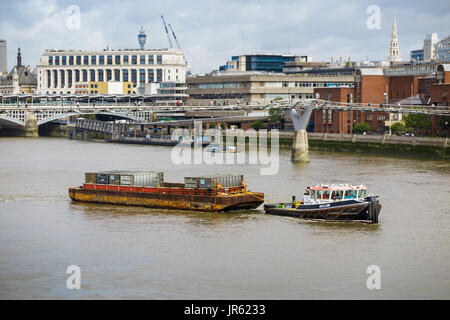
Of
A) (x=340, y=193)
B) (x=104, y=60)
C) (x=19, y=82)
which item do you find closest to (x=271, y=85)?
(x=104, y=60)

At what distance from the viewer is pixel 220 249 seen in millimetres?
26391

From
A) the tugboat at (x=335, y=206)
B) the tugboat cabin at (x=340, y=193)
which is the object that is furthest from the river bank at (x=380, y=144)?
the tugboat at (x=335, y=206)

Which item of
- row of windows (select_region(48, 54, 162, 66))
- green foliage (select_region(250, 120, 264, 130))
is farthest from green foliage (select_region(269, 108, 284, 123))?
row of windows (select_region(48, 54, 162, 66))

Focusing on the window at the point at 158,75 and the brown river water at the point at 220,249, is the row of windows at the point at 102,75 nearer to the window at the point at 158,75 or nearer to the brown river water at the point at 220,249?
the window at the point at 158,75

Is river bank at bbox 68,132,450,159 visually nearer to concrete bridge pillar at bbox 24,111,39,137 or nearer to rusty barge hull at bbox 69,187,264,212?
rusty barge hull at bbox 69,187,264,212

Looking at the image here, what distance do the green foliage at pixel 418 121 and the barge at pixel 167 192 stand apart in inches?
1484

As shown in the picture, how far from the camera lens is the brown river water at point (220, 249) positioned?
22.0 m

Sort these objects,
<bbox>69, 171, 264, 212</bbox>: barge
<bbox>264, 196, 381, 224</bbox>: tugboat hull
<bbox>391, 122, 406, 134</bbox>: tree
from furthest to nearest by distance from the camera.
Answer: <bbox>391, 122, 406, 134</bbox>: tree
<bbox>69, 171, 264, 212</bbox>: barge
<bbox>264, 196, 381, 224</bbox>: tugboat hull

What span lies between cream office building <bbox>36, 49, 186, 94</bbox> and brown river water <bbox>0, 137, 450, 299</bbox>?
11066 centimetres

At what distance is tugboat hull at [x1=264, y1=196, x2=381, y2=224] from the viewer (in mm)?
30766

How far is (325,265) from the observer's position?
24.2 m

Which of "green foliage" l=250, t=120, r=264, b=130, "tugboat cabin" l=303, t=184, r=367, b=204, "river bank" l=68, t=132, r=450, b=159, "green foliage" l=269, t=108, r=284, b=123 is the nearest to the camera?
"tugboat cabin" l=303, t=184, r=367, b=204

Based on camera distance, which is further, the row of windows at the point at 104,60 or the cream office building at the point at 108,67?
the row of windows at the point at 104,60
